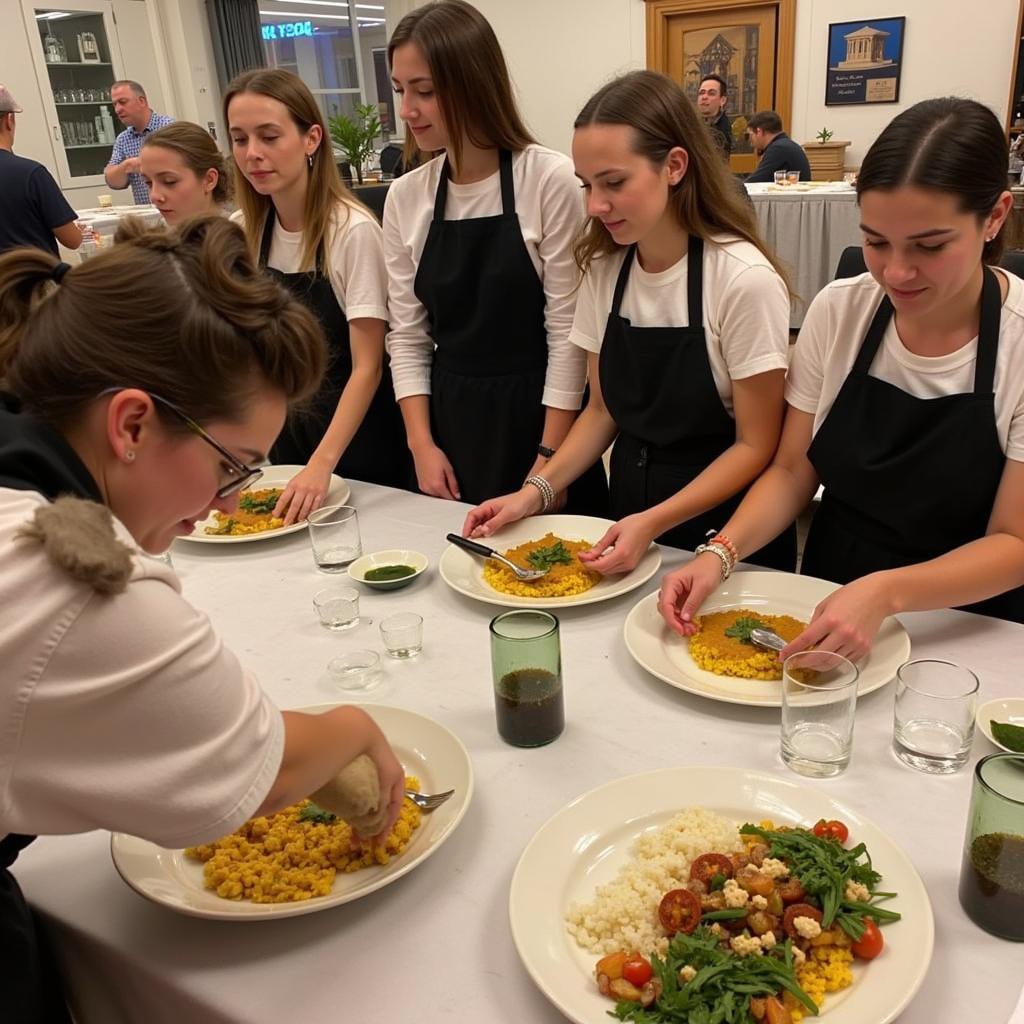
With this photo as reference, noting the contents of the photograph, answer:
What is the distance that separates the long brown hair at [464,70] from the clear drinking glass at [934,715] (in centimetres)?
161

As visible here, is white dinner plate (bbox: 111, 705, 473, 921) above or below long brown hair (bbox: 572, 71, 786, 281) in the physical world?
below

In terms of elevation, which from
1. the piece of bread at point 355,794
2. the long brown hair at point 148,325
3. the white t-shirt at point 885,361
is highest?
the long brown hair at point 148,325

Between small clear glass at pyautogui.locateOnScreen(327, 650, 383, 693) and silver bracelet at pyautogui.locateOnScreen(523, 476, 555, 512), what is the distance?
0.64m

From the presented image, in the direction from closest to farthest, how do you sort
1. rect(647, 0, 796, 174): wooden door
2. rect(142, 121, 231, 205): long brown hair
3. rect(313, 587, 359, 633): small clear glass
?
rect(313, 587, 359, 633): small clear glass < rect(142, 121, 231, 205): long brown hair < rect(647, 0, 796, 174): wooden door

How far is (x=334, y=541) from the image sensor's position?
1.74 meters

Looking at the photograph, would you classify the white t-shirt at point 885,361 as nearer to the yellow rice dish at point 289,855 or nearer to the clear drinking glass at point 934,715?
the clear drinking glass at point 934,715

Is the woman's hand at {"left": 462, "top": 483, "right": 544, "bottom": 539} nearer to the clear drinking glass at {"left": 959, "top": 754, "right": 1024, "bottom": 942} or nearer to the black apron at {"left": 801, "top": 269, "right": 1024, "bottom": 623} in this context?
the black apron at {"left": 801, "top": 269, "right": 1024, "bottom": 623}

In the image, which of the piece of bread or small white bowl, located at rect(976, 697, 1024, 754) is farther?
small white bowl, located at rect(976, 697, 1024, 754)

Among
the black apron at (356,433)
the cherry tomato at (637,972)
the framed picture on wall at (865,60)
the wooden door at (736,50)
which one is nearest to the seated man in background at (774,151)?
the wooden door at (736,50)

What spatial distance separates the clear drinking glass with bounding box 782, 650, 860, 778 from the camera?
1096mm

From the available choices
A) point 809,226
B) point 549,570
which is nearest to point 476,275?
point 549,570

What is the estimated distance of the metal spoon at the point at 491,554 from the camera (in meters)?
1.61

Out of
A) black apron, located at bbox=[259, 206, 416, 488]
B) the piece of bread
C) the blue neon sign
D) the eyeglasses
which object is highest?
A: the blue neon sign

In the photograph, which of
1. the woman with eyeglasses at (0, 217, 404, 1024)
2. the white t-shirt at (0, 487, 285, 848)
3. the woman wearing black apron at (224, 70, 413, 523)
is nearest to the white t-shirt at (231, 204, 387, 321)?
the woman wearing black apron at (224, 70, 413, 523)
